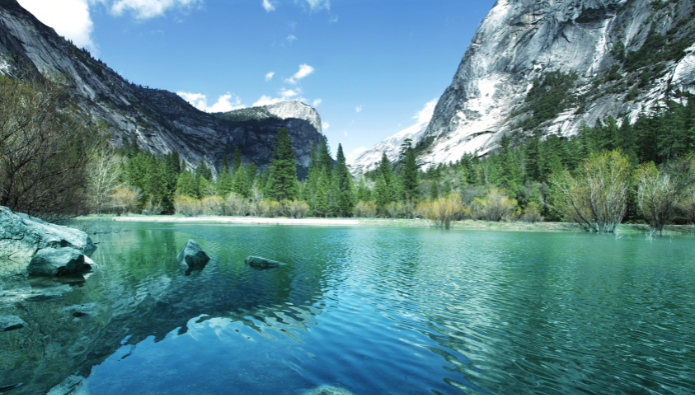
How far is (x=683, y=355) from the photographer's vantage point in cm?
593

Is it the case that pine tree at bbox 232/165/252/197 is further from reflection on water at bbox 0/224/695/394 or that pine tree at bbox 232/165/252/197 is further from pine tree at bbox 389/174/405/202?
reflection on water at bbox 0/224/695/394

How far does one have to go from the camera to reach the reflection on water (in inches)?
196

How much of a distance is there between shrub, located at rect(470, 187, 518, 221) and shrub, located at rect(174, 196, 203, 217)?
66.2 metres

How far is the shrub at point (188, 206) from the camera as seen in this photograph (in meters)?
76.6

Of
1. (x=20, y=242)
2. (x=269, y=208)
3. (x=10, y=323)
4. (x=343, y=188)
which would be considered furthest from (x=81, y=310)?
(x=343, y=188)

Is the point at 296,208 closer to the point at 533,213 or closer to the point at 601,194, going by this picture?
the point at 533,213

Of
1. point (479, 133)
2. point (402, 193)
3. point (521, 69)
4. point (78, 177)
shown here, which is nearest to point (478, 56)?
point (521, 69)

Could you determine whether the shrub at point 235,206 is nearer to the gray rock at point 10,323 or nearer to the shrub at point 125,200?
the shrub at point 125,200

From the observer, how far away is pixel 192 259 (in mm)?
15398

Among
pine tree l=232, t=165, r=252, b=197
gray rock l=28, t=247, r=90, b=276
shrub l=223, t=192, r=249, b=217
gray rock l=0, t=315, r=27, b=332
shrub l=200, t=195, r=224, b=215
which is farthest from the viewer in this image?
pine tree l=232, t=165, r=252, b=197

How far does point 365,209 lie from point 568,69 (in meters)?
159

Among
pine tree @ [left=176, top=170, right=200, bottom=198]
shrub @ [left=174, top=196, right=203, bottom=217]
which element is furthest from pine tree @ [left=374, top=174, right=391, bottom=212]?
pine tree @ [left=176, top=170, right=200, bottom=198]

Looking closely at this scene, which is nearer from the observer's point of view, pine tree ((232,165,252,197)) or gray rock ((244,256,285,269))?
gray rock ((244,256,285,269))

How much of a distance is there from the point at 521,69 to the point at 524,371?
715 feet
